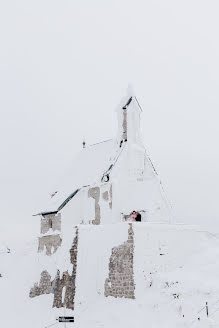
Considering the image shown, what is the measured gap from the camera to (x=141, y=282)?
30484 millimetres

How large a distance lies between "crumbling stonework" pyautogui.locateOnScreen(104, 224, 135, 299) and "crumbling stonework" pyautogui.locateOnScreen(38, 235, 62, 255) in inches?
281

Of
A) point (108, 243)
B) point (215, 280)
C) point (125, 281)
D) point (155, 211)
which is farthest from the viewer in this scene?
point (155, 211)

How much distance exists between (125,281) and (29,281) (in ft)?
41.6

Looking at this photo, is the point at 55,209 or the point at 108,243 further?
the point at 55,209

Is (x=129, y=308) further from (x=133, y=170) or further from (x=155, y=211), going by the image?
(x=133, y=170)

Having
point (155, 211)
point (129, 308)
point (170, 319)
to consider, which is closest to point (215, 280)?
point (170, 319)

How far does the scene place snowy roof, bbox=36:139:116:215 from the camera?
144 feet

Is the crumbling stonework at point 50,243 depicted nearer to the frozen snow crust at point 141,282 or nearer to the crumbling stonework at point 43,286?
the frozen snow crust at point 141,282

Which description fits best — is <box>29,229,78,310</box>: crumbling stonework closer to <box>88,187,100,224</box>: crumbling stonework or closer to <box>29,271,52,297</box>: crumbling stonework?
<box>29,271,52,297</box>: crumbling stonework

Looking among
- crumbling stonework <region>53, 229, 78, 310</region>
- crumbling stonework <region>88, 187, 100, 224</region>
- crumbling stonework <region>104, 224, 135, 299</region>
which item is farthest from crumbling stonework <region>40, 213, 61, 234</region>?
crumbling stonework <region>104, 224, 135, 299</region>

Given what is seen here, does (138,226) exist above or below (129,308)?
above

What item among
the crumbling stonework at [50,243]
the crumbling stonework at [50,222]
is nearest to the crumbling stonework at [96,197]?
the crumbling stonework at [50,222]

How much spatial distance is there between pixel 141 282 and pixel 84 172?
1778 centimetres

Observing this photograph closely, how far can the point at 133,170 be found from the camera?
43.1 metres
